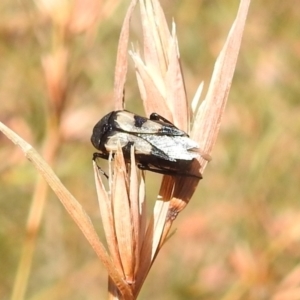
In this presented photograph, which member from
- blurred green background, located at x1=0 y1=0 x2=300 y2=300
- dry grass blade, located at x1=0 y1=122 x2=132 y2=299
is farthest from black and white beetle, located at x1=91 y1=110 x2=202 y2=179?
blurred green background, located at x1=0 y1=0 x2=300 y2=300

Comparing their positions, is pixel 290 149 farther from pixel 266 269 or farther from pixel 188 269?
pixel 266 269

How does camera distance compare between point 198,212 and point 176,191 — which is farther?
point 198,212

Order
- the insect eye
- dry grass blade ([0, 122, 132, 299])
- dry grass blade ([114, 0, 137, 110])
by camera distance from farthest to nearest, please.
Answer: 1. the insect eye
2. dry grass blade ([114, 0, 137, 110])
3. dry grass blade ([0, 122, 132, 299])

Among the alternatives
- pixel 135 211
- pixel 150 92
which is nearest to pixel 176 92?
pixel 150 92

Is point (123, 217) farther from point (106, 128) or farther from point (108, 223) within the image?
point (106, 128)

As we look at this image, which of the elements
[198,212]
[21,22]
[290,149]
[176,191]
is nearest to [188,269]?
[198,212]

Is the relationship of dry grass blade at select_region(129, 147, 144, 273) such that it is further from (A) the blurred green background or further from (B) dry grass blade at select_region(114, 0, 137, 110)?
(A) the blurred green background
